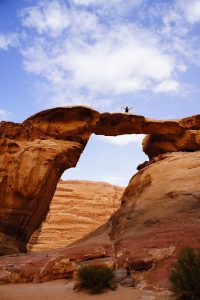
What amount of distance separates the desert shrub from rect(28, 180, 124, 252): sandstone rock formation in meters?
26.8

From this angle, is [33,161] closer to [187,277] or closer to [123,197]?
[123,197]

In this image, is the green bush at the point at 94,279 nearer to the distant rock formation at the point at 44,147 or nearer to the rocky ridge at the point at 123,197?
the rocky ridge at the point at 123,197

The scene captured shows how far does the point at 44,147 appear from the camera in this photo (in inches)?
727

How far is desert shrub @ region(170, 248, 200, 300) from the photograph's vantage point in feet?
21.7

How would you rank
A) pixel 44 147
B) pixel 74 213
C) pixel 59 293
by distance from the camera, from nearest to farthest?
1. pixel 59 293
2. pixel 44 147
3. pixel 74 213

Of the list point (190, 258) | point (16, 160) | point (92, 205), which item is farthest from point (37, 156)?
point (92, 205)

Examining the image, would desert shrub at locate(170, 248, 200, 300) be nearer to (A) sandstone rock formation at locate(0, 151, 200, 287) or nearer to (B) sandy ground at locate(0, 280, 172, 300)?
(B) sandy ground at locate(0, 280, 172, 300)

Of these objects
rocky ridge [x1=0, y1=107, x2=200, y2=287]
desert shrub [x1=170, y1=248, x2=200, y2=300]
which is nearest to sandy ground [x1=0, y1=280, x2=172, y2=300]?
desert shrub [x1=170, y1=248, x2=200, y2=300]

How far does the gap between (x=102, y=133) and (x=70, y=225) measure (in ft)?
60.9

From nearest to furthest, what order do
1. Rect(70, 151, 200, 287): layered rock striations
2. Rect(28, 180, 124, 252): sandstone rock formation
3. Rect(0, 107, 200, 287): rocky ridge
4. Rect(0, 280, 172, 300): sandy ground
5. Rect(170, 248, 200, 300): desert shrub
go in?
Rect(170, 248, 200, 300): desert shrub, Rect(0, 280, 172, 300): sandy ground, Rect(70, 151, 200, 287): layered rock striations, Rect(0, 107, 200, 287): rocky ridge, Rect(28, 180, 124, 252): sandstone rock formation

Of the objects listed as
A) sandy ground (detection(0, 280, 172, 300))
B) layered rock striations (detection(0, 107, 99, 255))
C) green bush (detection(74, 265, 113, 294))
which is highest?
layered rock striations (detection(0, 107, 99, 255))

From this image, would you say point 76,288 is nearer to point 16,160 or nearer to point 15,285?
point 15,285

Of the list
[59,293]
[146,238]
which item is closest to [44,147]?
[146,238]

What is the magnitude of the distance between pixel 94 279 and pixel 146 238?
262cm
